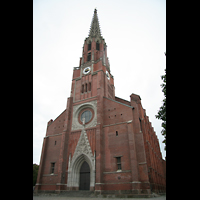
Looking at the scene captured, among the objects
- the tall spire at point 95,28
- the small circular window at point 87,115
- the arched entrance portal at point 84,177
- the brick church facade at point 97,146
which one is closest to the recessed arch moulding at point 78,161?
the brick church facade at point 97,146

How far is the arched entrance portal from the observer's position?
906 inches

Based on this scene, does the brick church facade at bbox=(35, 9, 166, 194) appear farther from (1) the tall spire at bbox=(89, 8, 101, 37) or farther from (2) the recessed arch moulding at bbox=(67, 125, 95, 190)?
(1) the tall spire at bbox=(89, 8, 101, 37)

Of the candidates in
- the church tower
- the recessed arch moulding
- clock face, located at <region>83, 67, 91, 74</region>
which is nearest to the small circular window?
the recessed arch moulding

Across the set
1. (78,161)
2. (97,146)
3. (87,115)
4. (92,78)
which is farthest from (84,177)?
(92,78)

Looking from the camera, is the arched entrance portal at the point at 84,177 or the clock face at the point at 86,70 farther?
the clock face at the point at 86,70

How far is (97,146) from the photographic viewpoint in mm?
22984

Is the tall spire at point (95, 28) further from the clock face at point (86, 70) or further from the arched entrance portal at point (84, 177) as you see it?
the arched entrance portal at point (84, 177)

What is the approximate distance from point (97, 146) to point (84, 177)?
538 cm

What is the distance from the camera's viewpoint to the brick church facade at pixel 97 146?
2044 centimetres

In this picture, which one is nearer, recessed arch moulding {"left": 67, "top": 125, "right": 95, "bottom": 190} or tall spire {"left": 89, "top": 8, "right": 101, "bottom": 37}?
recessed arch moulding {"left": 67, "top": 125, "right": 95, "bottom": 190}

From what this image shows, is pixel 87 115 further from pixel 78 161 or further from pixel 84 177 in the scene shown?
pixel 84 177
